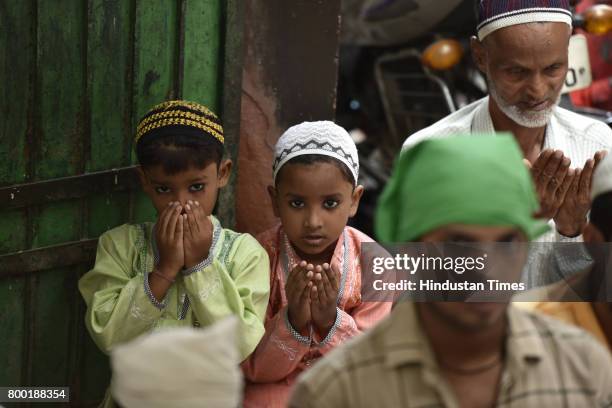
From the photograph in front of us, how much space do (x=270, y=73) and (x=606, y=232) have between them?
7.54 ft

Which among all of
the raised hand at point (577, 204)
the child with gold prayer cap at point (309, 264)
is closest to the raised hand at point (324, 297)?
the child with gold prayer cap at point (309, 264)

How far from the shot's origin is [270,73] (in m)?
4.81

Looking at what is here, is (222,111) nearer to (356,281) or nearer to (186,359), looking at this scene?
(356,281)

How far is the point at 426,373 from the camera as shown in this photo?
2.28 meters

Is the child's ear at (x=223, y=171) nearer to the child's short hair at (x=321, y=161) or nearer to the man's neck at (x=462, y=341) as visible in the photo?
the child's short hair at (x=321, y=161)

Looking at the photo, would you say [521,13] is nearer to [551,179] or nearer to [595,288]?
[551,179]

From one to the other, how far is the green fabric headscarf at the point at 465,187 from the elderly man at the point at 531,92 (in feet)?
5.94

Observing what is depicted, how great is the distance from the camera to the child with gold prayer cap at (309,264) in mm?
3654

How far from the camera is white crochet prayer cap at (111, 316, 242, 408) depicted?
2.22 m

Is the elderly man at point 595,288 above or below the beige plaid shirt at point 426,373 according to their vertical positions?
above

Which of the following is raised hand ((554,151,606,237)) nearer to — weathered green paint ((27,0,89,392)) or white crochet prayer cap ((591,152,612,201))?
white crochet prayer cap ((591,152,612,201))

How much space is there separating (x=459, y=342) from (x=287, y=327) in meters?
1.43

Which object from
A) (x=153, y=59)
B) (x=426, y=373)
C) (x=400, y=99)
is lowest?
(x=426, y=373)
